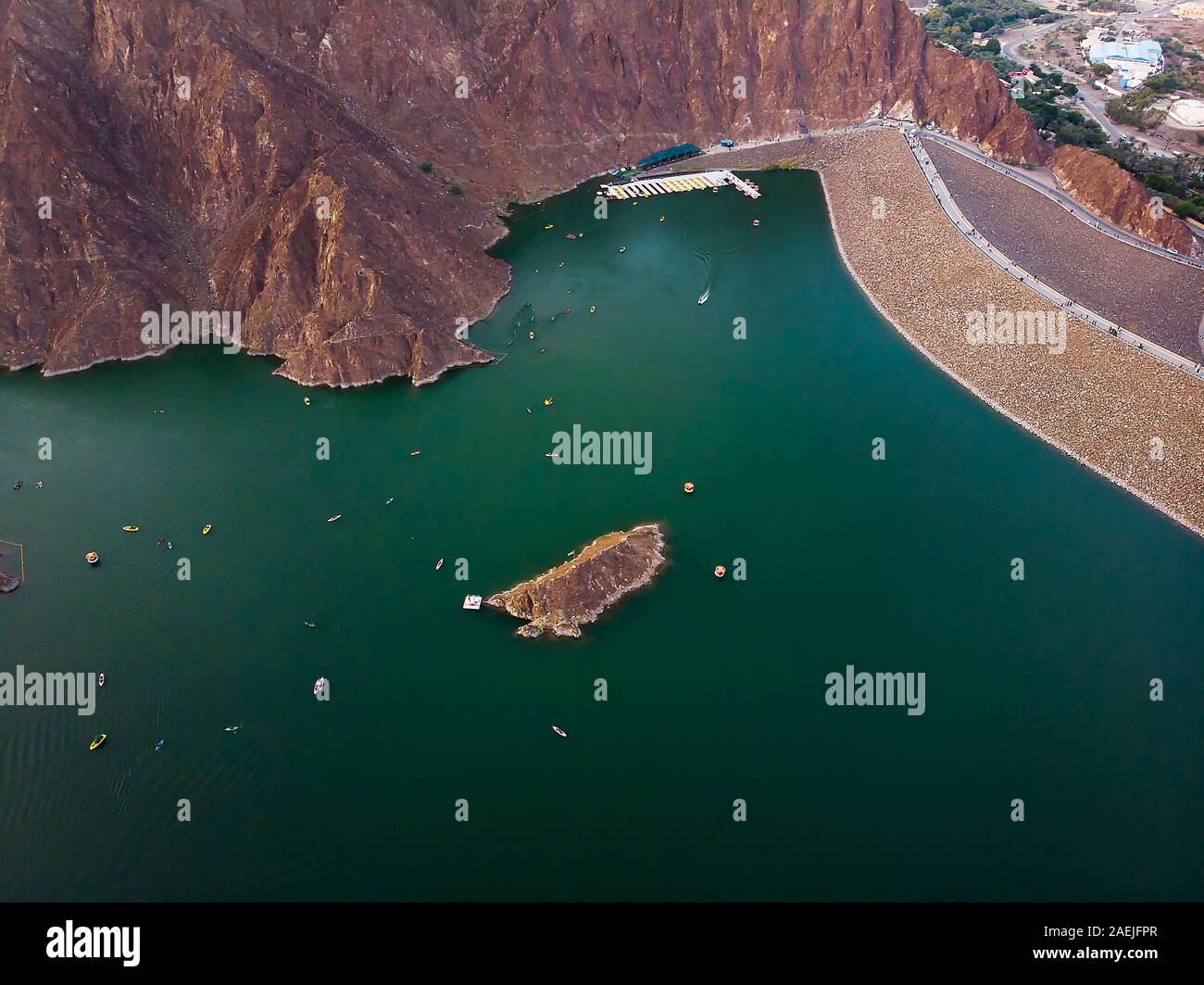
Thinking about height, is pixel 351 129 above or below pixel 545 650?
above

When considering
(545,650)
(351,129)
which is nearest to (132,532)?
(545,650)

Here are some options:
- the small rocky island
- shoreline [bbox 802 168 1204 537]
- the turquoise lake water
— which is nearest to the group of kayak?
the turquoise lake water

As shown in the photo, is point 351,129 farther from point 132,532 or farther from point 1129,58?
point 1129,58

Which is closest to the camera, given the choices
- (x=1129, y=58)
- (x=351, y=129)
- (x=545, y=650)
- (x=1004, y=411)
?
(x=545, y=650)

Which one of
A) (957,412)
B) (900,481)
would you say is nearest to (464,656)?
(900,481)

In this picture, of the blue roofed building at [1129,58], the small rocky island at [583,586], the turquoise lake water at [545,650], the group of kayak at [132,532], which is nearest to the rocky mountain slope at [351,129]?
the turquoise lake water at [545,650]

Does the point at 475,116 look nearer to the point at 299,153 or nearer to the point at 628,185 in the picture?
the point at 628,185

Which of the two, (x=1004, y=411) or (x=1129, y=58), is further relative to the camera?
(x=1129, y=58)

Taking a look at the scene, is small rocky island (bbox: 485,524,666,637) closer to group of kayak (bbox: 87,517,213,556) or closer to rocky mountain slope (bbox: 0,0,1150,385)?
group of kayak (bbox: 87,517,213,556)
